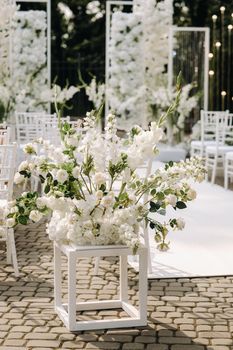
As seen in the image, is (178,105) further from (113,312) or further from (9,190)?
(113,312)

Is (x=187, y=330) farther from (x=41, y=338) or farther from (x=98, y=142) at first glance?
(x=98, y=142)

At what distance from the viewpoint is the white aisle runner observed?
5469 millimetres

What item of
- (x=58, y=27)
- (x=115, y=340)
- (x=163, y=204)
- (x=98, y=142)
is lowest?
(x=115, y=340)

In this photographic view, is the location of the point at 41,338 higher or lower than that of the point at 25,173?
lower

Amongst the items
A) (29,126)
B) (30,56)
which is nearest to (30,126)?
(29,126)

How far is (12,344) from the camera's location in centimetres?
386

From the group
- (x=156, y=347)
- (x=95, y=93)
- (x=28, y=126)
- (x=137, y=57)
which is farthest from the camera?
(x=137, y=57)

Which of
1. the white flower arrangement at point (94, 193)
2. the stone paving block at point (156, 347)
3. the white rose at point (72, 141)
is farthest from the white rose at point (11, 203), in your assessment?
the stone paving block at point (156, 347)

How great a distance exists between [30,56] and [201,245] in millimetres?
8437

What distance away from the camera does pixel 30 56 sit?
554 inches

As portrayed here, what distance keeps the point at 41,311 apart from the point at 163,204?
0.92 metres

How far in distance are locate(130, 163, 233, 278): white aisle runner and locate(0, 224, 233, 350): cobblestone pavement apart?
0.79 feet

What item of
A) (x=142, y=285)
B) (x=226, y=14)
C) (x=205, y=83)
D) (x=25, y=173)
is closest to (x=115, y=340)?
(x=142, y=285)

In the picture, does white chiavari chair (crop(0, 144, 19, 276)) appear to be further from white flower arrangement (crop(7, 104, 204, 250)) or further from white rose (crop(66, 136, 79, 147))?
white rose (crop(66, 136, 79, 147))
